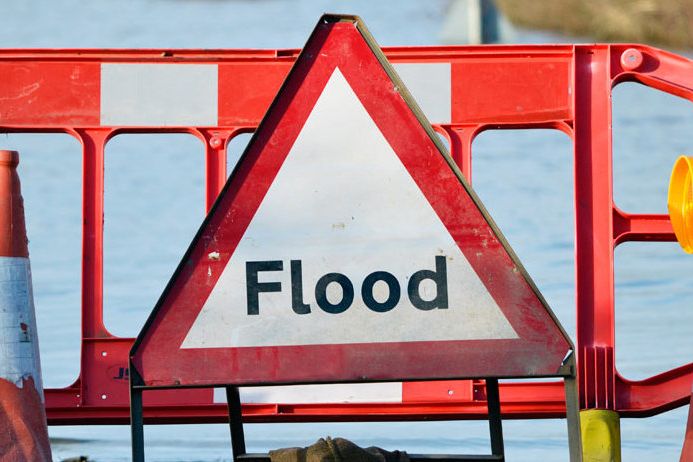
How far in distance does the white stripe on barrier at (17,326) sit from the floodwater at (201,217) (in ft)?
6.01

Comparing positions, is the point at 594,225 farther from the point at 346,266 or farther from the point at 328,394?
the point at 346,266

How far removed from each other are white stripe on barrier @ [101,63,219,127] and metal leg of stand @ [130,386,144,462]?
5.12 feet

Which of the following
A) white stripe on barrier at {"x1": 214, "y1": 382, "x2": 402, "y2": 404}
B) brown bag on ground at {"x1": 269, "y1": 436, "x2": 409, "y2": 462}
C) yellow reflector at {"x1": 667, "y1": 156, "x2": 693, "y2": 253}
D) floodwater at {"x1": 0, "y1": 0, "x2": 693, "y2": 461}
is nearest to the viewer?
brown bag on ground at {"x1": 269, "y1": 436, "x2": 409, "y2": 462}

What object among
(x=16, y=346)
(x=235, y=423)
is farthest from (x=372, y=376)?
(x=16, y=346)

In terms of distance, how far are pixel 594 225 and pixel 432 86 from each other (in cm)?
69

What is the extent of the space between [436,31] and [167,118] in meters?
10.1

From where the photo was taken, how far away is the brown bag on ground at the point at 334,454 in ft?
11.4

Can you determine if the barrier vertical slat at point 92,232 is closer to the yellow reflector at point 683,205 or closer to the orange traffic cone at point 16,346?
the orange traffic cone at point 16,346

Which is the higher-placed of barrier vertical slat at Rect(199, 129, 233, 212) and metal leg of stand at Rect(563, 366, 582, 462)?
barrier vertical slat at Rect(199, 129, 233, 212)

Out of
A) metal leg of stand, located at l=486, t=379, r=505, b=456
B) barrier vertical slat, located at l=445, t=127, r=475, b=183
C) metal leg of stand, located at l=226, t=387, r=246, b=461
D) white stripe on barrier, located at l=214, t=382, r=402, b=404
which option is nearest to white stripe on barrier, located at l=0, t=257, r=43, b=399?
metal leg of stand, located at l=226, t=387, r=246, b=461

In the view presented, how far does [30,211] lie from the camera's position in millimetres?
9773

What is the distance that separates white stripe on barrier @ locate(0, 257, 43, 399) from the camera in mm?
3725

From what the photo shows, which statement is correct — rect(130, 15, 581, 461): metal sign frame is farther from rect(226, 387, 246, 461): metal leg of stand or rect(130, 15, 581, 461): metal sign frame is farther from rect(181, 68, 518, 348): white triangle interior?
rect(226, 387, 246, 461): metal leg of stand

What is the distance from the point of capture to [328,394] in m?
4.51
